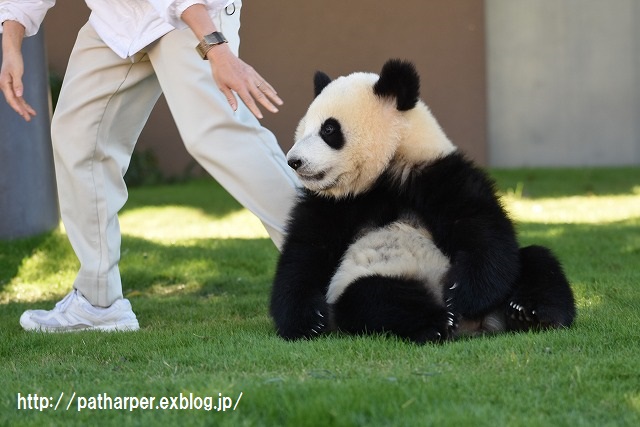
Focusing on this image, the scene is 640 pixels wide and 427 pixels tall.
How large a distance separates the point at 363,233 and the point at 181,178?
303 inches

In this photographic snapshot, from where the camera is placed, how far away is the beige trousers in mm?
3990

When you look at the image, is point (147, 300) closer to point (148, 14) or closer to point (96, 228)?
point (96, 228)

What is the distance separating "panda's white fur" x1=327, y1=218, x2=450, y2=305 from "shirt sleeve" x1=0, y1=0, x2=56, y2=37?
1763 mm

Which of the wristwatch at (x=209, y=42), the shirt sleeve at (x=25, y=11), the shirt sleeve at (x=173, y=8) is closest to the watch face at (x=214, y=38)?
the wristwatch at (x=209, y=42)

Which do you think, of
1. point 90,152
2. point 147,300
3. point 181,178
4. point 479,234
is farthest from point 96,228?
point 181,178

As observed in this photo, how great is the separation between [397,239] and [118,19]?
1544 millimetres

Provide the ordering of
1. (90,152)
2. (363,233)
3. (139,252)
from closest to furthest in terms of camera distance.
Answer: (363,233) → (90,152) → (139,252)

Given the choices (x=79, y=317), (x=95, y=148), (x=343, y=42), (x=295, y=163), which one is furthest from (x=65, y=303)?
(x=343, y=42)

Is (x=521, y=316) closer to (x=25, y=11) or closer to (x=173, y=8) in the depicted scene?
(x=173, y=8)

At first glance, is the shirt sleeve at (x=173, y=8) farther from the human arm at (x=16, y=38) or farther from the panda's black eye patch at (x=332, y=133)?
the human arm at (x=16, y=38)

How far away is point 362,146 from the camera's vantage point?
3.68 metres

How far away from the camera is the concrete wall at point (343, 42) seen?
10898 millimetres

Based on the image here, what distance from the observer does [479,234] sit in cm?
345

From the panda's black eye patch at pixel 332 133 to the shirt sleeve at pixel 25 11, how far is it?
142cm
